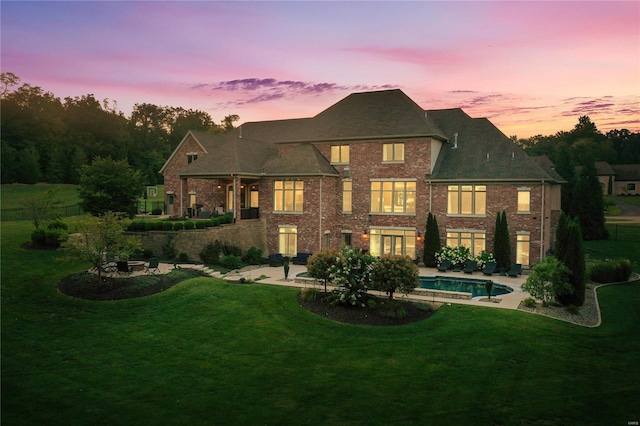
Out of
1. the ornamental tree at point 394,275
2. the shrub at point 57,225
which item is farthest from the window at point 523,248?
the shrub at point 57,225

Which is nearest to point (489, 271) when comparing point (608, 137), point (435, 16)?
point (435, 16)

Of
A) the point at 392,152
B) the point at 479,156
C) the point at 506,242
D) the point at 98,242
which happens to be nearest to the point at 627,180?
the point at 479,156

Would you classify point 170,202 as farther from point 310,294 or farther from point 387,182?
point 310,294

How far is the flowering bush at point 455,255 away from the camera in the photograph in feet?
89.1

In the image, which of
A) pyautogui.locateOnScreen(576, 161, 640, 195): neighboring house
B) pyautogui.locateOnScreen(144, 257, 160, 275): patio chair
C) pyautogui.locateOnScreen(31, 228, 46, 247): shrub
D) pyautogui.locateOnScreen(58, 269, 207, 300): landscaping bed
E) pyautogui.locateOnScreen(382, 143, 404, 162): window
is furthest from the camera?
pyautogui.locateOnScreen(576, 161, 640, 195): neighboring house

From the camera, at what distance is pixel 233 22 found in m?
21.4

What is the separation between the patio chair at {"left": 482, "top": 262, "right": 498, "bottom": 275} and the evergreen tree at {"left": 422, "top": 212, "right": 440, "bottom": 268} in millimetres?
3066

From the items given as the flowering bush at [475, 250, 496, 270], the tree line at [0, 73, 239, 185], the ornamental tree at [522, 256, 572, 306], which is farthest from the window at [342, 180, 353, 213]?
the tree line at [0, 73, 239, 185]

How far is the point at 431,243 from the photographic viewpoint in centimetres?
2800

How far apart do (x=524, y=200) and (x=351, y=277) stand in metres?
14.0

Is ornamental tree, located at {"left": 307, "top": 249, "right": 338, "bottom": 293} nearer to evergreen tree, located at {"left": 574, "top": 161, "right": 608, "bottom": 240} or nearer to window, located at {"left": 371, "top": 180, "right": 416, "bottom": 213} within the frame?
window, located at {"left": 371, "top": 180, "right": 416, "bottom": 213}

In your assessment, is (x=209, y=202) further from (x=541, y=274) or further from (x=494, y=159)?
(x=541, y=274)

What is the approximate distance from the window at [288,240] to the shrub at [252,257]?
8.87 feet

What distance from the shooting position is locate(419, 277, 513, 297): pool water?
21750 millimetres
